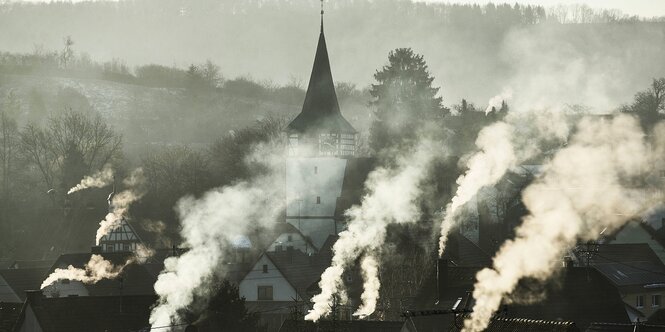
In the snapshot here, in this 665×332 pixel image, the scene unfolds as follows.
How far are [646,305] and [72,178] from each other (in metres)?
69.5

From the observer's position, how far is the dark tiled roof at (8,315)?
62438mm

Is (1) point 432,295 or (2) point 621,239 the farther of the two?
(2) point 621,239

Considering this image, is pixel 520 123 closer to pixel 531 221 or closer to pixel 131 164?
pixel 531 221

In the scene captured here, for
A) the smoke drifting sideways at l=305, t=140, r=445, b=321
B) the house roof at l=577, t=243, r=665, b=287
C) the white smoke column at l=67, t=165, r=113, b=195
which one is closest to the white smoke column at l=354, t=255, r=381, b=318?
the smoke drifting sideways at l=305, t=140, r=445, b=321

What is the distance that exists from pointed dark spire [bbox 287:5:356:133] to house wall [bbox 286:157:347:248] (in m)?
2.76

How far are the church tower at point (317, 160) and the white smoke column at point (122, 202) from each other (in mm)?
13052

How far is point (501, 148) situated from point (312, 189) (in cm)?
4751

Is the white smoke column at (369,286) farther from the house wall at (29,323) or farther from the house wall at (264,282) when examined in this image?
the house wall at (264,282)

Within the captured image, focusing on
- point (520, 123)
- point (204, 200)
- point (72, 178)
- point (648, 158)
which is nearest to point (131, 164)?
point (72, 178)

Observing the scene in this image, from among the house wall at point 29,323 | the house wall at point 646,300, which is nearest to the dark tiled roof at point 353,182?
the house wall at point 646,300

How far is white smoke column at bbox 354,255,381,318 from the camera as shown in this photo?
62.9 m

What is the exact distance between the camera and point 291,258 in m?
84.8

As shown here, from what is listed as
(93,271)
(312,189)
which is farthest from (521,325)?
(312,189)

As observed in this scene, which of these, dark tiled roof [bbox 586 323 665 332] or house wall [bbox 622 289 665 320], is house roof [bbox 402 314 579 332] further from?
house wall [bbox 622 289 665 320]
